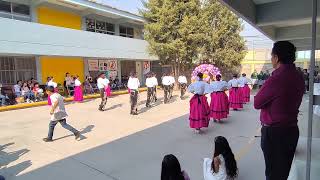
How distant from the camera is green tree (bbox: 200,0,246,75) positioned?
22.6 meters

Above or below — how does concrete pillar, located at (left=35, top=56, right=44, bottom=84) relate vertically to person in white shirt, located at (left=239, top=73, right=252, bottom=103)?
above

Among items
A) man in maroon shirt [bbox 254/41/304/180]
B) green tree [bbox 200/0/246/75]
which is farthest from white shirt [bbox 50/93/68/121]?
green tree [bbox 200/0/246/75]

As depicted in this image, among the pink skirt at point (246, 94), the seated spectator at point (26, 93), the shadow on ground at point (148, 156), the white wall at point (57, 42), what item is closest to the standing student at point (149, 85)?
the pink skirt at point (246, 94)

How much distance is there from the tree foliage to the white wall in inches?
83.2

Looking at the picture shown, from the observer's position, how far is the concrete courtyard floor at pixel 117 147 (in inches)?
199

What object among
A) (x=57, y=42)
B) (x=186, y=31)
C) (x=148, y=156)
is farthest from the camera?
(x=186, y=31)

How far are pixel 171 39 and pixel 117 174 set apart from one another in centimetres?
1639

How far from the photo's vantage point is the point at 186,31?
20.0 metres

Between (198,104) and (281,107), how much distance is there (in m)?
4.88

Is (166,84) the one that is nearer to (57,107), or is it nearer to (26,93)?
(26,93)

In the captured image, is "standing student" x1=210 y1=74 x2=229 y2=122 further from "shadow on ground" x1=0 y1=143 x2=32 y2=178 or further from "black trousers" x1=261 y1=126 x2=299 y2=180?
"black trousers" x1=261 y1=126 x2=299 y2=180

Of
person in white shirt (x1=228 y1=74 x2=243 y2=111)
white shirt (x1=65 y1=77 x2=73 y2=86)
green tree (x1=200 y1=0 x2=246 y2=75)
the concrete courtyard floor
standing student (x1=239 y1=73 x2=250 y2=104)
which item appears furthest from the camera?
green tree (x1=200 y1=0 x2=246 y2=75)

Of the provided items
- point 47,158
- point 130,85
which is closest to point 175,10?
point 130,85

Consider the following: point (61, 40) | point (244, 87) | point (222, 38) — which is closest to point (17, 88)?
point (61, 40)
